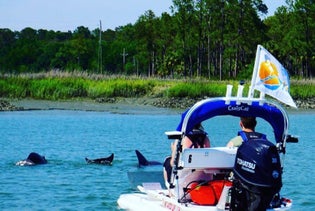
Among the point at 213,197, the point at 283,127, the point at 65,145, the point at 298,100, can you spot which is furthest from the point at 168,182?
the point at 298,100

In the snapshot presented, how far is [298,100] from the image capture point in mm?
48406

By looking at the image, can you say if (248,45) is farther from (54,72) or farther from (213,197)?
(213,197)

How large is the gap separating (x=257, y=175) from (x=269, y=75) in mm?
1620

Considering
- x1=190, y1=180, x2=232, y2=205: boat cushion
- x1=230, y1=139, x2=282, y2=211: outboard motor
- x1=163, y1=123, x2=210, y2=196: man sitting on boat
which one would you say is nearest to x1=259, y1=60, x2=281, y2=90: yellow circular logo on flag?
x1=230, y1=139, x2=282, y2=211: outboard motor

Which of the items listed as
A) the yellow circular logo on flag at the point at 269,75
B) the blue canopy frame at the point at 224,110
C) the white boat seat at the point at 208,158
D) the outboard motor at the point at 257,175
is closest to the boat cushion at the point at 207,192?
the white boat seat at the point at 208,158

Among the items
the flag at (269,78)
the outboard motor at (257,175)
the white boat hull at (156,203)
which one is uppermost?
the flag at (269,78)

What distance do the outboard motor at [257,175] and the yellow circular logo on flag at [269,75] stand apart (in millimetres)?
1037

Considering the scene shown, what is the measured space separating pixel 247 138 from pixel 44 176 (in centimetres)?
858

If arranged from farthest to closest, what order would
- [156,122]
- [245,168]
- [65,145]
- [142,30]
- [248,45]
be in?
[142,30] < [248,45] < [156,122] < [65,145] < [245,168]

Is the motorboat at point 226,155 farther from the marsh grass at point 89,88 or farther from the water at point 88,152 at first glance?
the marsh grass at point 89,88

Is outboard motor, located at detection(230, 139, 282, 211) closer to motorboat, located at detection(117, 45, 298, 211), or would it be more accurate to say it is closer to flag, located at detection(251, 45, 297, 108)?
motorboat, located at detection(117, 45, 298, 211)

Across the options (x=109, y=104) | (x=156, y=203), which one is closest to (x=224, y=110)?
(x=156, y=203)

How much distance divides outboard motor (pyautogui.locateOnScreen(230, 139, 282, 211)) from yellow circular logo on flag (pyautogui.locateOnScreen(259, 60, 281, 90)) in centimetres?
104

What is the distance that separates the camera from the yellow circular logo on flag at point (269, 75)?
10.0 meters
